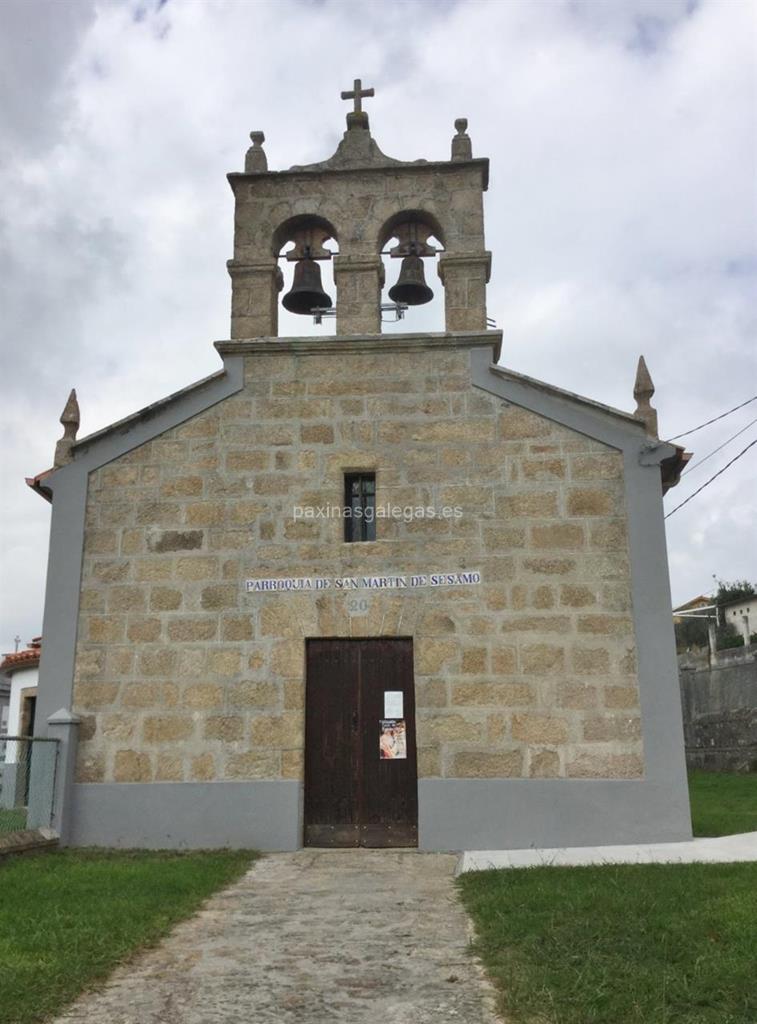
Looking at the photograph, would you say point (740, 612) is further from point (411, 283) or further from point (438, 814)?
point (438, 814)

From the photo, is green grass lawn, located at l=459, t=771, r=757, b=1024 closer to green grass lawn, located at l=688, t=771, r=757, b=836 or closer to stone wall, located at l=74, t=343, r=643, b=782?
stone wall, located at l=74, t=343, r=643, b=782

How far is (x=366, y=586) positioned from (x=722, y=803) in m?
7.04

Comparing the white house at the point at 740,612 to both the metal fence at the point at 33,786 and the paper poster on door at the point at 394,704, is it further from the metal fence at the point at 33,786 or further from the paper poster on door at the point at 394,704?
the metal fence at the point at 33,786

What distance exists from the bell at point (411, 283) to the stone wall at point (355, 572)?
43.0 inches

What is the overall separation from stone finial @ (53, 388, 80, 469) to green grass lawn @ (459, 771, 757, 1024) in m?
6.56

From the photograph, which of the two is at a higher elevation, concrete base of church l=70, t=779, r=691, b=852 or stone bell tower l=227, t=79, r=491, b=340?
stone bell tower l=227, t=79, r=491, b=340

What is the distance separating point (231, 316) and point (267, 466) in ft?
6.46

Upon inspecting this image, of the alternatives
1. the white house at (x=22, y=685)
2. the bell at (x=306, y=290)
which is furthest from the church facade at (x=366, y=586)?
the white house at (x=22, y=685)

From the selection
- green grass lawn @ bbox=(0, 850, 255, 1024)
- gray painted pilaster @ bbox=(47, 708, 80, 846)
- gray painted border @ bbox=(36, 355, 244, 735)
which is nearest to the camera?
green grass lawn @ bbox=(0, 850, 255, 1024)

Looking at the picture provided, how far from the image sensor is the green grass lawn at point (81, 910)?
4.61 metres

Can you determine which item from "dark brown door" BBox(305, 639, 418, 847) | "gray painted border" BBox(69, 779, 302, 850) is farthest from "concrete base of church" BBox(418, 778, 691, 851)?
"gray painted border" BBox(69, 779, 302, 850)

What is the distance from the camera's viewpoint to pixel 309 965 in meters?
5.03

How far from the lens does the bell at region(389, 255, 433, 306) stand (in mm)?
11414

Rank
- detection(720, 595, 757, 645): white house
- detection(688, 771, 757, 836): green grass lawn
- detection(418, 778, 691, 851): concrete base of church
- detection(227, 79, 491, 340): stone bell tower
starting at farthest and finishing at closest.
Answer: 1. detection(720, 595, 757, 645): white house
2. detection(227, 79, 491, 340): stone bell tower
3. detection(688, 771, 757, 836): green grass lawn
4. detection(418, 778, 691, 851): concrete base of church
